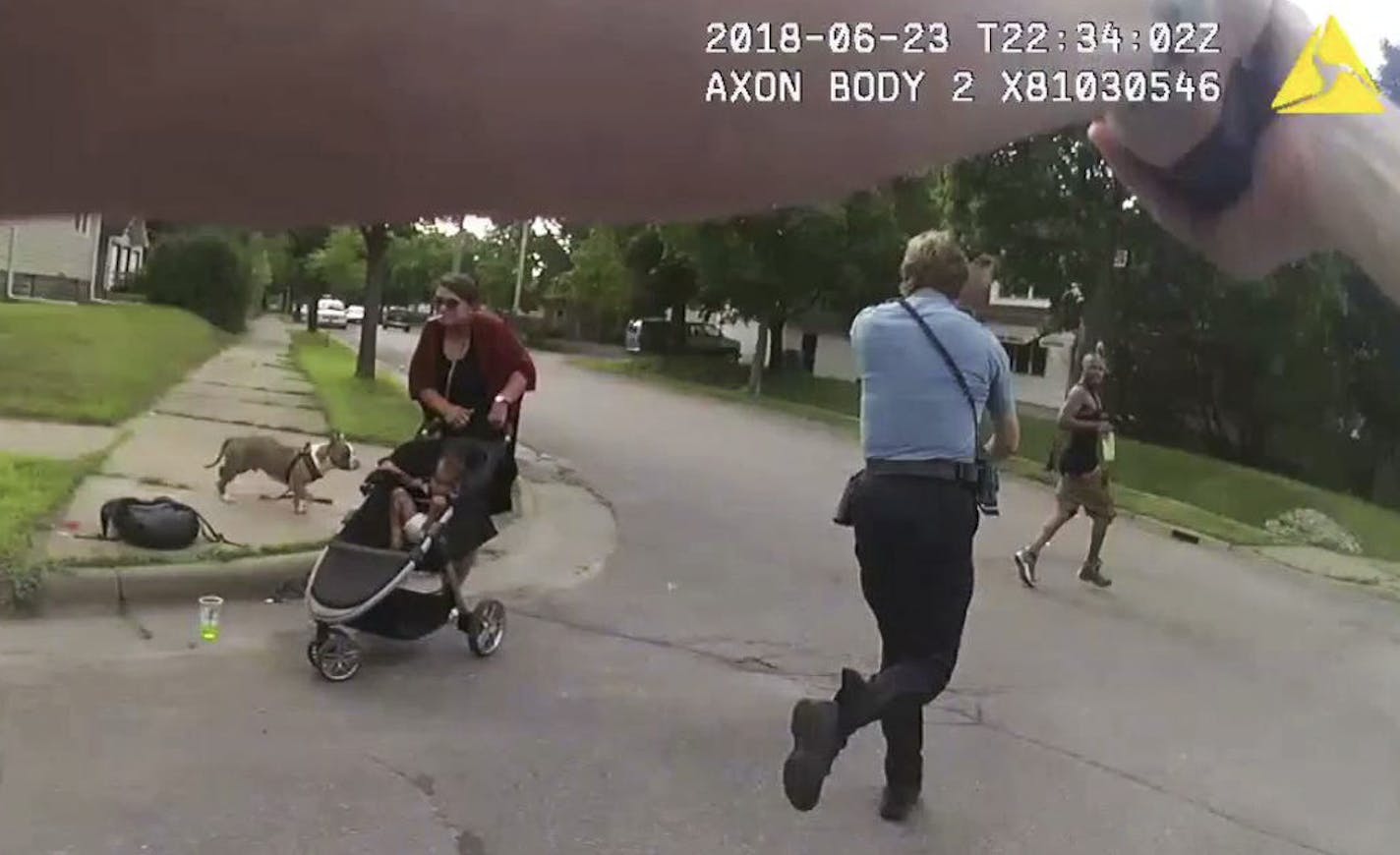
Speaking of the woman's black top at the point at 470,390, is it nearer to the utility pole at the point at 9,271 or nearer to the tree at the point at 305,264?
the tree at the point at 305,264

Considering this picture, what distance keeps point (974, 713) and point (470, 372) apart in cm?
145

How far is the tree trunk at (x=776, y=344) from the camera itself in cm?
199

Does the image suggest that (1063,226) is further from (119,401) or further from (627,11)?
(119,401)

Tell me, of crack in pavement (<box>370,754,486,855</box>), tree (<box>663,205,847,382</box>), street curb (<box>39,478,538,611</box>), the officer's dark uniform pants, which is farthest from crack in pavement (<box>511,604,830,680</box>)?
tree (<box>663,205,847,382</box>)

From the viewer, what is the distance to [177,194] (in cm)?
140

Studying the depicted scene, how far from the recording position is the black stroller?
326cm

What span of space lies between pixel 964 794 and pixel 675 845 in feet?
2.15

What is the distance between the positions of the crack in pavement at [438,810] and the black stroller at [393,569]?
23.4 inches

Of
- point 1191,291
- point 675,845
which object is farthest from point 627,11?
point 675,845

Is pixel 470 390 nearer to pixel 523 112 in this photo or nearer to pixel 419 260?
pixel 419 260

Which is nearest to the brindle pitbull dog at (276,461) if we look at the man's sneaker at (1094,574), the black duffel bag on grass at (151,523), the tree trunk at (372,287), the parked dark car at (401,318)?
the black duffel bag on grass at (151,523)

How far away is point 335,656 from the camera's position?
10.8 feet

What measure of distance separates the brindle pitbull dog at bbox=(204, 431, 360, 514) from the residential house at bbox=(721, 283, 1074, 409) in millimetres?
1974

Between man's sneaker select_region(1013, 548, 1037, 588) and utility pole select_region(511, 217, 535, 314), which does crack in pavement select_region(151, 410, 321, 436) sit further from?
man's sneaker select_region(1013, 548, 1037, 588)
